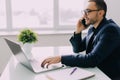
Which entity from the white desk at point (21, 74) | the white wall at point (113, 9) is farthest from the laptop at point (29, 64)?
the white wall at point (113, 9)

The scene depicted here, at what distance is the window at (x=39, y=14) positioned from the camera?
13.2 ft

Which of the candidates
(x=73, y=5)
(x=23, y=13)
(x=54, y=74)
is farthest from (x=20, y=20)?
(x=54, y=74)

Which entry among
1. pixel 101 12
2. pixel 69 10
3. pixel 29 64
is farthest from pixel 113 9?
pixel 29 64

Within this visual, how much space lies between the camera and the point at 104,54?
6.09 feet

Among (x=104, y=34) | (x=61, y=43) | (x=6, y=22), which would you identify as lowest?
(x=61, y=43)

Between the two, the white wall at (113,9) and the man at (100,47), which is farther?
the white wall at (113,9)

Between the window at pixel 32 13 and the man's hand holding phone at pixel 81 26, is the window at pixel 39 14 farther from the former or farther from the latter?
the man's hand holding phone at pixel 81 26

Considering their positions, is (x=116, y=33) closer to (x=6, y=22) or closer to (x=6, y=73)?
(x=6, y=73)

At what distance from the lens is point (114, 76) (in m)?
1.98

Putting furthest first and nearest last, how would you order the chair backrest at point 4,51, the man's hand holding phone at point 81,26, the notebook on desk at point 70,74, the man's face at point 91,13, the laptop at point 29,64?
the chair backrest at point 4,51 → the man's hand holding phone at point 81,26 → the man's face at point 91,13 → the laptop at point 29,64 → the notebook on desk at point 70,74

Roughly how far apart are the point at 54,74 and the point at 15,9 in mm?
2547

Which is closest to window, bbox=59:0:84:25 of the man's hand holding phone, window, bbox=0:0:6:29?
window, bbox=0:0:6:29

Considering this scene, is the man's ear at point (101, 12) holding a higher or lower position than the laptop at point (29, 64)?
higher

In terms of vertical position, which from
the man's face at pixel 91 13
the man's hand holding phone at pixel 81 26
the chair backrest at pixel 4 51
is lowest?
the chair backrest at pixel 4 51
